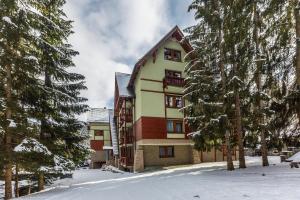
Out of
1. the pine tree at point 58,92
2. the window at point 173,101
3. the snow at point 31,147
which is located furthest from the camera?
the window at point 173,101

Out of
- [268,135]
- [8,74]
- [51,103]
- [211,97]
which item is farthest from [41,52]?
[268,135]

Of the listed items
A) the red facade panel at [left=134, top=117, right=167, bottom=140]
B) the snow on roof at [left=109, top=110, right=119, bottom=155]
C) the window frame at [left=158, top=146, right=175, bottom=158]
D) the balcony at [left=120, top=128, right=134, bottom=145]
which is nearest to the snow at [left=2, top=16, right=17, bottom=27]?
the red facade panel at [left=134, top=117, right=167, bottom=140]

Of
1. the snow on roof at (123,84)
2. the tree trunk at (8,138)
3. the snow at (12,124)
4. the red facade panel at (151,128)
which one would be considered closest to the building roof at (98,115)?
the snow on roof at (123,84)

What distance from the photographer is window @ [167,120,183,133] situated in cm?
2859

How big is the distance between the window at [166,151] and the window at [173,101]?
13.9ft

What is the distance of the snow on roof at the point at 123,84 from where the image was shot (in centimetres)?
3028

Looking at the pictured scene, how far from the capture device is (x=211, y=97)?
19.2 meters

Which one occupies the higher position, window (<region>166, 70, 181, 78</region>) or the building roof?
window (<region>166, 70, 181, 78</region>)

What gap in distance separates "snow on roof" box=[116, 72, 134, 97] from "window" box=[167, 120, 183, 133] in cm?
527

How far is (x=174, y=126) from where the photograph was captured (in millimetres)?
28812

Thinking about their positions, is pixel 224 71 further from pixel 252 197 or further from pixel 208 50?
pixel 252 197

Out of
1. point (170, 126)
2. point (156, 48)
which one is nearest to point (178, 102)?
point (170, 126)

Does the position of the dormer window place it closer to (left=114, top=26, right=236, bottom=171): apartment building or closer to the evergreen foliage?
(left=114, top=26, right=236, bottom=171): apartment building

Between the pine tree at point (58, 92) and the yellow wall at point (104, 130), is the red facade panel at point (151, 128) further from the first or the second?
the yellow wall at point (104, 130)
